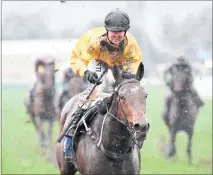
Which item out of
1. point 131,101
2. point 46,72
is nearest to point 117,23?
point 131,101

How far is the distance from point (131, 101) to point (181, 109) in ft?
25.2

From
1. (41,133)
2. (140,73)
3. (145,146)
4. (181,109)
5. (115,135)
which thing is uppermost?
(140,73)

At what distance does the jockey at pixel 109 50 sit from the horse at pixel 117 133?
0.69 ft

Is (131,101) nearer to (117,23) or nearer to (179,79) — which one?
(117,23)

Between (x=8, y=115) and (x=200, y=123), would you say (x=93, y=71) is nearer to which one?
(x=200, y=123)

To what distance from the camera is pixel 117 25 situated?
5949 millimetres

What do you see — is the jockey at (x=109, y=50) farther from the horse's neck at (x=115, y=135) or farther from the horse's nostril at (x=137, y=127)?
the horse's nostril at (x=137, y=127)

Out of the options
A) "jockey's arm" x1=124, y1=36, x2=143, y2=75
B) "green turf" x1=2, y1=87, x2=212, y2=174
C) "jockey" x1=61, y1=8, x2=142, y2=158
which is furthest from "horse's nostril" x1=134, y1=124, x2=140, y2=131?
"green turf" x1=2, y1=87, x2=212, y2=174

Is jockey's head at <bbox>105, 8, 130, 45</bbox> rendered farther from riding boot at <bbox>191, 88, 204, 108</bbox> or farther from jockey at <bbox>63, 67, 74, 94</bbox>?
jockey at <bbox>63, 67, 74, 94</bbox>

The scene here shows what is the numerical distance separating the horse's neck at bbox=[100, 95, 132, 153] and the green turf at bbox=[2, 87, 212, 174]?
17.9 feet

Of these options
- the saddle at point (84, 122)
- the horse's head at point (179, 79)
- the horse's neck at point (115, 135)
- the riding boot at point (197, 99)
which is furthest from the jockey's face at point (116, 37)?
the horse's head at point (179, 79)

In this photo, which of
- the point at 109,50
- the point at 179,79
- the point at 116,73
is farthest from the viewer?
the point at 179,79

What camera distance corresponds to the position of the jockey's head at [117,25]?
19.5 feet

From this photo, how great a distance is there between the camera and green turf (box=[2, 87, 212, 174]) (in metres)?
12.2
